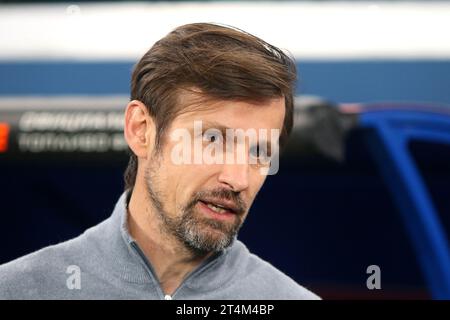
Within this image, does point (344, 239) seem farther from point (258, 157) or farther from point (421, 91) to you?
point (258, 157)

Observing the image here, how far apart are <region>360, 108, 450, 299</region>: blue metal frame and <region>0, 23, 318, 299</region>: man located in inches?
61.2

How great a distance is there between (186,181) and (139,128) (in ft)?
0.56

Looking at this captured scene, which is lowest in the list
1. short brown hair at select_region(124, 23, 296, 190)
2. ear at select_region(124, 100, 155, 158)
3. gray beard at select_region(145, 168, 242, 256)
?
gray beard at select_region(145, 168, 242, 256)

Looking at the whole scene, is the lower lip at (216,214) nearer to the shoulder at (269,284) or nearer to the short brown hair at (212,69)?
the short brown hair at (212,69)

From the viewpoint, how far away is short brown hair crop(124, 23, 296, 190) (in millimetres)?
2002

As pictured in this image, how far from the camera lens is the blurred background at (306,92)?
4.51 metres

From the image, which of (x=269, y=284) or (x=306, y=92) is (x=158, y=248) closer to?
(x=269, y=284)

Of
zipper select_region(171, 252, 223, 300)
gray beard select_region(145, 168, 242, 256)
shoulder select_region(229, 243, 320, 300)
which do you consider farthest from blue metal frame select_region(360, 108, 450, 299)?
gray beard select_region(145, 168, 242, 256)

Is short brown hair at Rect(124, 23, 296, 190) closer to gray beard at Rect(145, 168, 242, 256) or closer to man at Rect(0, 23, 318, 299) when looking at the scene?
man at Rect(0, 23, 318, 299)

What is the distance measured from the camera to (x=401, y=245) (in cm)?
518

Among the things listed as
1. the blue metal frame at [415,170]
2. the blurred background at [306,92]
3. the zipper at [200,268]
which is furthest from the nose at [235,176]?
the blurred background at [306,92]

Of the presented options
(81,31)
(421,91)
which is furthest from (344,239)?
(81,31)

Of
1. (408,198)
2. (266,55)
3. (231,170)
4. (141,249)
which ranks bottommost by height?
(408,198)

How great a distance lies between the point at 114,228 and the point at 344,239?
10.5ft
